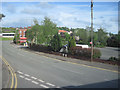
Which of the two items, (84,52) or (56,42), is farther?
(56,42)

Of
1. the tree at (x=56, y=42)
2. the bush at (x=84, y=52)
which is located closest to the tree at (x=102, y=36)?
the tree at (x=56, y=42)

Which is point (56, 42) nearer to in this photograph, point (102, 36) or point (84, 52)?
point (84, 52)

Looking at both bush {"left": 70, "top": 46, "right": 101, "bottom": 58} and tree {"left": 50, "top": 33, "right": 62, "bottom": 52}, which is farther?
tree {"left": 50, "top": 33, "right": 62, "bottom": 52}

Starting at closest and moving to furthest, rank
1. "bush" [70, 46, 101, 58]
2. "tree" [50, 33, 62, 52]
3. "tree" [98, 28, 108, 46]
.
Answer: "bush" [70, 46, 101, 58]
"tree" [50, 33, 62, 52]
"tree" [98, 28, 108, 46]

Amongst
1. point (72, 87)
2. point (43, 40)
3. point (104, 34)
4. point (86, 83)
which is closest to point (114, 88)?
point (86, 83)

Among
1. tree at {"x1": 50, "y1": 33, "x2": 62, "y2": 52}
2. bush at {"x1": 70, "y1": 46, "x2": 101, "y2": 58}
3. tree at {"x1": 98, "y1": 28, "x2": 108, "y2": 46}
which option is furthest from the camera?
tree at {"x1": 98, "y1": 28, "x2": 108, "y2": 46}

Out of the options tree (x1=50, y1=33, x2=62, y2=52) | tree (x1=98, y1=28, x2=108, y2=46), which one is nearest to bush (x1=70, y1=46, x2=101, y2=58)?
tree (x1=50, y1=33, x2=62, y2=52)

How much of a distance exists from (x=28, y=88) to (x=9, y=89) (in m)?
1.24

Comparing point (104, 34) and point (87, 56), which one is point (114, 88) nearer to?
point (87, 56)

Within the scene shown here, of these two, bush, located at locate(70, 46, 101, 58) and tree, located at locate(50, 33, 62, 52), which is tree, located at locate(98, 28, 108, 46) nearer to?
tree, located at locate(50, 33, 62, 52)

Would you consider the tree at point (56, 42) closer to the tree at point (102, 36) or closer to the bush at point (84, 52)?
the bush at point (84, 52)

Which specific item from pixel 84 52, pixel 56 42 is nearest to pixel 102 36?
pixel 56 42

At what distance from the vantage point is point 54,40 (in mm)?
29828

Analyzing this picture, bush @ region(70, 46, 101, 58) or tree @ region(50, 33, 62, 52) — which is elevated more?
tree @ region(50, 33, 62, 52)
